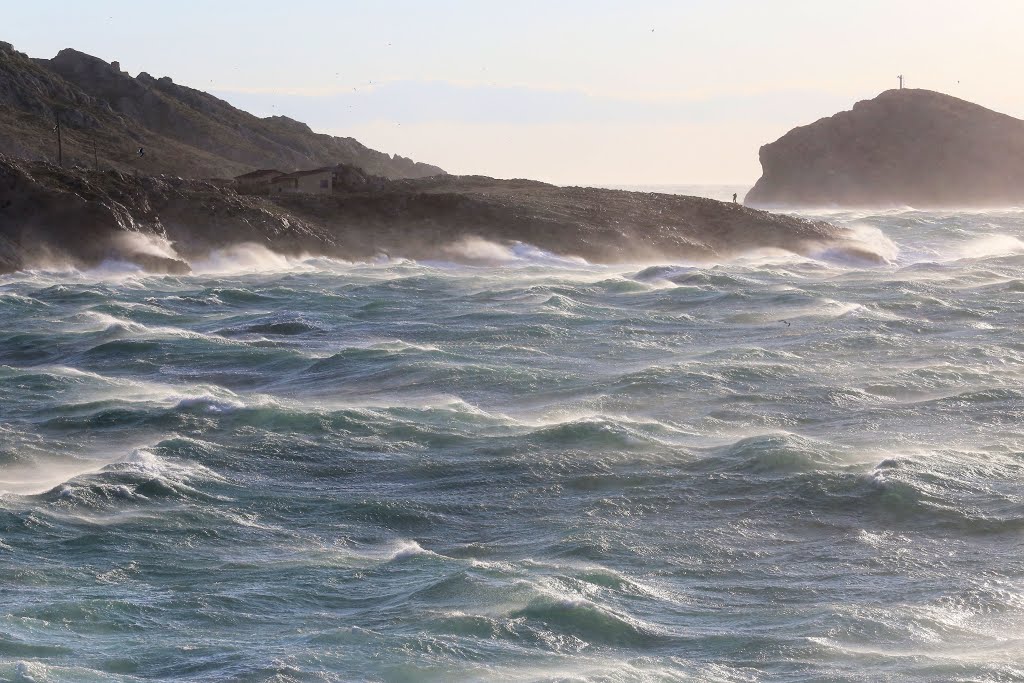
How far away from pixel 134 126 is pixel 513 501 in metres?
143

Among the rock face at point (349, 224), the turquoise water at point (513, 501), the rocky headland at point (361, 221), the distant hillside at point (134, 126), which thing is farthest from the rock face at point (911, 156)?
the turquoise water at point (513, 501)

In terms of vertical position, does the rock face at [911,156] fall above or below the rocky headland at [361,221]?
above

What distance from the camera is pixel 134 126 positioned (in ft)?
509

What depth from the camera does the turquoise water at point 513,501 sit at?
14.5 m

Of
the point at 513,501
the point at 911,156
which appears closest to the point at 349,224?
the point at 513,501

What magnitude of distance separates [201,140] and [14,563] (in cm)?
15750

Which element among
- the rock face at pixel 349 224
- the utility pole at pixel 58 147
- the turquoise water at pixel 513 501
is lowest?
the turquoise water at pixel 513 501

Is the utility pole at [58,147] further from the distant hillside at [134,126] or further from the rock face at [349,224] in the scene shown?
the rock face at [349,224]

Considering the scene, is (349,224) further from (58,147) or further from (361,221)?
(58,147)

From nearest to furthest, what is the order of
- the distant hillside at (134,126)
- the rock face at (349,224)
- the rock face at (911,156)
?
the rock face at (349,224), the distant hillside at (134,126), the rock face at (911,156)

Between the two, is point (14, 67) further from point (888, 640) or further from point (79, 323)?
point (888, 640)

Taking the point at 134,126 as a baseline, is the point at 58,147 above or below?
below

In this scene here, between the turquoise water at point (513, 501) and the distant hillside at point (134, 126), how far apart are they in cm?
9925

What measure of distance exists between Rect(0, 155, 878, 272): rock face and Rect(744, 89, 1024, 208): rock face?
89830 millimetres
